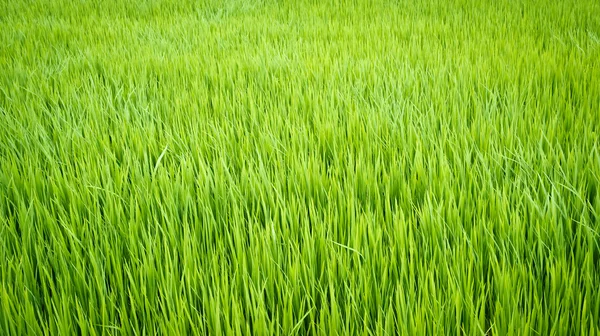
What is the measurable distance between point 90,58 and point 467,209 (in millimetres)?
1759

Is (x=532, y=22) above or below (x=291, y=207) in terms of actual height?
above

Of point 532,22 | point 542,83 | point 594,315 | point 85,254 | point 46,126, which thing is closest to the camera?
point 594,315

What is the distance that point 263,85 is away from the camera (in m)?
1.58

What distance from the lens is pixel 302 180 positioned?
0.85 metres

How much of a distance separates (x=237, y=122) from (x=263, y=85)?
39 cm

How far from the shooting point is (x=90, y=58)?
1849 mm

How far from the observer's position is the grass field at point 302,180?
55 centimetres

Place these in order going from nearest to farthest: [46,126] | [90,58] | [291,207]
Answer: [291,207]
[46,126]
[90,58]

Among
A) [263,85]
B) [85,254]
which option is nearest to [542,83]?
[263,85]

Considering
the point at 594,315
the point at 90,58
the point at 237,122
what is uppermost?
the point at 90,58

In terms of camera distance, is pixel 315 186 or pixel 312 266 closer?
pixel 312 266

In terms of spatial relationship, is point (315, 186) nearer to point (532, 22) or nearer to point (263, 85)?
point (263, 85)

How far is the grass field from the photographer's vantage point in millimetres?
554

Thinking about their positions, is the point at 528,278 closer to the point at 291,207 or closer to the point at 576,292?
the point at 576,292
